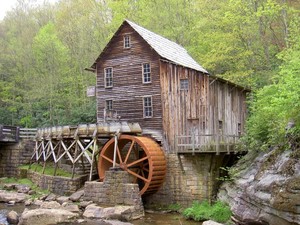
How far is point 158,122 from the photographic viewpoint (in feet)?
58.7

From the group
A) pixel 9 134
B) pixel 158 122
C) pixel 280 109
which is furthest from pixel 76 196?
pixel 280 109

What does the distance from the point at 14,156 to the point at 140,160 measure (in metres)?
10.6

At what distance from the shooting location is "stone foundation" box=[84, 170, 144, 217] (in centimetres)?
1527

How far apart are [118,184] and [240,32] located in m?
12.2

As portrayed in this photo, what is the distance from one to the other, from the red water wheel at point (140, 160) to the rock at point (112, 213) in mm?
1491

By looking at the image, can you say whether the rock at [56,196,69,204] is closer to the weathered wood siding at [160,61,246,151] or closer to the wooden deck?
the weathered wood siding at [160,61,246,151]

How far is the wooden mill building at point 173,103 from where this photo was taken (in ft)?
53.5

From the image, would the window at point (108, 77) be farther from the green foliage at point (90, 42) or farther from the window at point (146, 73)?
the green foliage at point (90, 42)

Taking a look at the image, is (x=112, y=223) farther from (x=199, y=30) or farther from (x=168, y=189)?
(x=199, y=30)

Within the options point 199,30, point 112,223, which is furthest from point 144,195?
point 199,30

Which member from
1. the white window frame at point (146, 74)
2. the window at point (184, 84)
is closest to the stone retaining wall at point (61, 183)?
the white window frame at point (146, 74)

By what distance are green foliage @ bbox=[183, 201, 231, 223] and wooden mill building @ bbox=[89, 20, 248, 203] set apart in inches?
37.4

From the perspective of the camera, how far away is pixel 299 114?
8.78 m

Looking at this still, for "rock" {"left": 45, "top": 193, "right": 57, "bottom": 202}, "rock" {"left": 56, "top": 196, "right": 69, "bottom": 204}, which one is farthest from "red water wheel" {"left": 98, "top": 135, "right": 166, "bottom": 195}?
"rock" {"left": 45, "top": 193, "right": 57, "bottom": 202}
